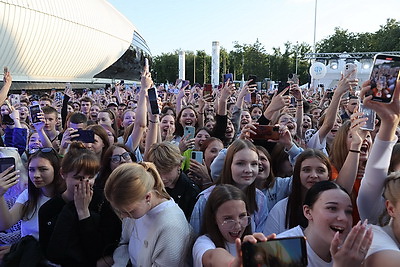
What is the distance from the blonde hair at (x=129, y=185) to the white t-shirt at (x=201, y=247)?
46 centimetres

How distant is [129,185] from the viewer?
2.32 metres

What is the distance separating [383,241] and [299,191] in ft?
4.17

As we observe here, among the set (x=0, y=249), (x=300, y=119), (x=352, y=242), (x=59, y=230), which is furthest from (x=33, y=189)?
(x=300, y=119)

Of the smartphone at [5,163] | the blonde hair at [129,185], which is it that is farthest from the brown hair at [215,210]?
the smartphone at [5,163]

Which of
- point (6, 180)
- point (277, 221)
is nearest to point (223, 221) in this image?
point (277, 221)

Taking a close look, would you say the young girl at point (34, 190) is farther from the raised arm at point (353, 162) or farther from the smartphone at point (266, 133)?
the raised arm at point (353, 162)

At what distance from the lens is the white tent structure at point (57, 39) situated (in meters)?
24.1

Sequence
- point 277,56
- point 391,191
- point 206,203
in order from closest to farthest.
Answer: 1. point 391,191
2. point 206,203
3. point 277,56

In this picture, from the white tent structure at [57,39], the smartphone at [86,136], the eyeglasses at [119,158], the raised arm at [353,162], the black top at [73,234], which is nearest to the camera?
the black top at [73,234]

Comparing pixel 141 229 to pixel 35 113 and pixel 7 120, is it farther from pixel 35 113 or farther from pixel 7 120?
pixel 7 120

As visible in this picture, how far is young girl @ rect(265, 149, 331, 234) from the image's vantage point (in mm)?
2850

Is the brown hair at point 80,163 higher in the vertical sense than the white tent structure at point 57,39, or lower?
lower

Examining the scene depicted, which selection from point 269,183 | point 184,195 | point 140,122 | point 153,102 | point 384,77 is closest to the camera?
point 384,77

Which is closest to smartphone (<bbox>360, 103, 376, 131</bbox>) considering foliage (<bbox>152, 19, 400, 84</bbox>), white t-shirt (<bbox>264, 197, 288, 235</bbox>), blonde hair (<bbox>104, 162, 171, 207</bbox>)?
white t-shirt (<bbox>264, 197, 288, 235</bbox>)
